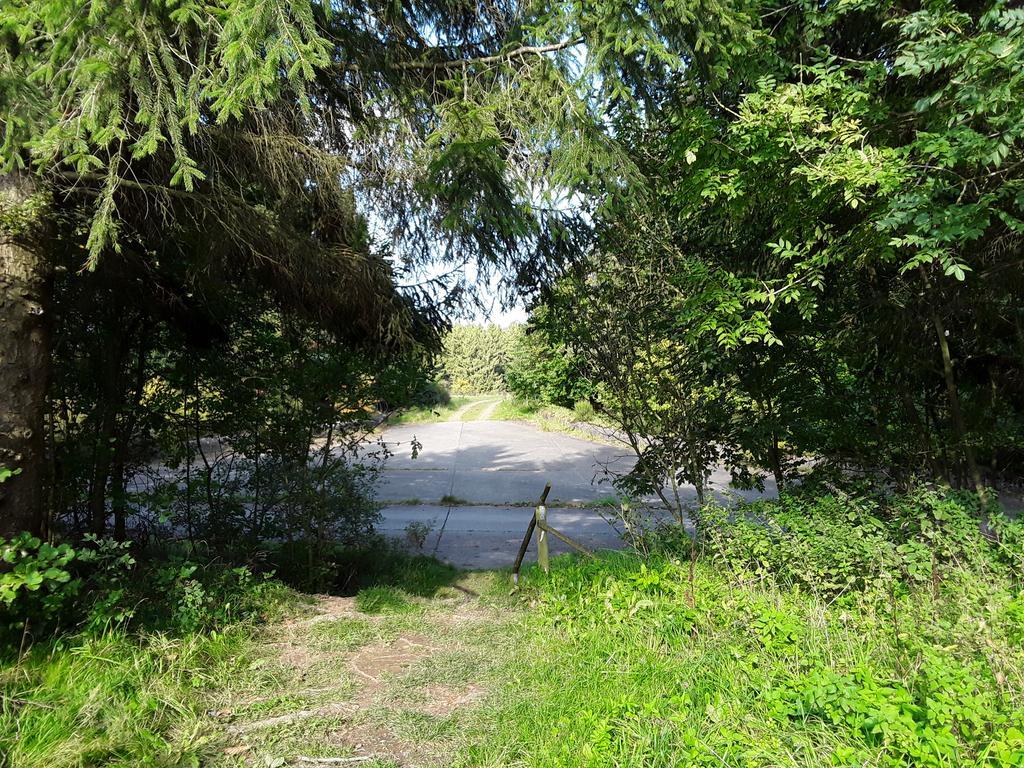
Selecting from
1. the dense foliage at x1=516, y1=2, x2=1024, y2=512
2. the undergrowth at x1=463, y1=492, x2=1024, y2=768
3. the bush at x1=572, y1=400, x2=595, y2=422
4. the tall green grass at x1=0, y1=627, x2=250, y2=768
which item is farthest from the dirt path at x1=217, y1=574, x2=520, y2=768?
the bush at x1=572, y1=400, x2=595, y2=422

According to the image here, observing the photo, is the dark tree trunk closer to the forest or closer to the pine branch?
the forest

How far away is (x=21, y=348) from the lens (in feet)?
12.3

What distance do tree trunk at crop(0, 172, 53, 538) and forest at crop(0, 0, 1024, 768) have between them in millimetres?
22

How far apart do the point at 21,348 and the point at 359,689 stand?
303 centimetres

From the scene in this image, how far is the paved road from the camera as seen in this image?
9.18 m

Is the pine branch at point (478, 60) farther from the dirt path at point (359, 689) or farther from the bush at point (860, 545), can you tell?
the dirt path at point (359, 689)

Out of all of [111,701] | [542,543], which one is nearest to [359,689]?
[111,701]

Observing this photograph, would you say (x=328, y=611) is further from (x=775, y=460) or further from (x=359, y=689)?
(x=775, y=460)

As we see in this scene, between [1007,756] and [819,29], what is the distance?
522 centimetres

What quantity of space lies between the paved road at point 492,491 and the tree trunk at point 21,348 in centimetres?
308

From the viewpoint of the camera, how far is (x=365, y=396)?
629cm

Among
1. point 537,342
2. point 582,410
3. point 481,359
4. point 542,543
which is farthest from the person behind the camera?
point 481,359

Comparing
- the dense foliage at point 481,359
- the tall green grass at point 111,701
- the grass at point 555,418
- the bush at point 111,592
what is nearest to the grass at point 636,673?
the tall green grass at point 111,701

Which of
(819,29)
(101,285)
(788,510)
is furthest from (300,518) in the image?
(819,29)
